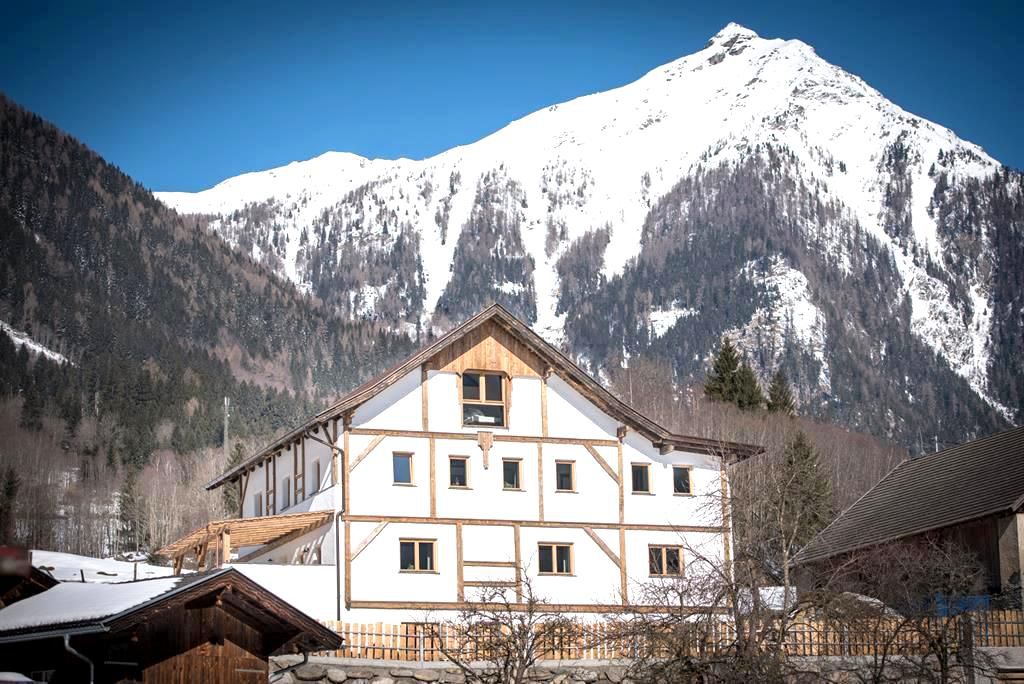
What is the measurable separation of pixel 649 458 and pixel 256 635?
3235 centimetres

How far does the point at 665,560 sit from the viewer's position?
57469mm

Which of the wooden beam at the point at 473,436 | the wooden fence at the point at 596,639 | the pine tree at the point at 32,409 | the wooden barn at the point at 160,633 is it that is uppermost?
the pine tree at the point at 32,409

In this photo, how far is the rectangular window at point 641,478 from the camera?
58.1m

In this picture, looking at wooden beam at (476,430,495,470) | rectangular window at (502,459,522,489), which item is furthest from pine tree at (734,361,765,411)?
wooden beam at (476,430,495,470)

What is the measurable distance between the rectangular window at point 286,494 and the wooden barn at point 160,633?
103 ft

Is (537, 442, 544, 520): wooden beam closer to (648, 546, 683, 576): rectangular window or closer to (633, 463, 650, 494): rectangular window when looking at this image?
(633, 463, 650, 494): rectangular window

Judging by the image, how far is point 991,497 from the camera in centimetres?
5375

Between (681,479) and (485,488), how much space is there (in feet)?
27.1

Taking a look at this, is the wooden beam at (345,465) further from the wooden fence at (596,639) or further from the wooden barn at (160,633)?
the wooden barn at (160,633)

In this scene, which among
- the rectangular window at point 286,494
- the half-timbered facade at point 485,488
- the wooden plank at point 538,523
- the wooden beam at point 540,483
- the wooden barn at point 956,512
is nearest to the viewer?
the wooden barn at point 956,512

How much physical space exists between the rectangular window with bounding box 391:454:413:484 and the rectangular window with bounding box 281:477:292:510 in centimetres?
667

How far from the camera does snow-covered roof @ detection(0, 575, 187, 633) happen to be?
26109 millimetres

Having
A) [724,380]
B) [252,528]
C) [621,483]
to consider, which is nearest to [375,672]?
[252,528]

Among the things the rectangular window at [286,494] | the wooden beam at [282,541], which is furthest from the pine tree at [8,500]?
the rectangular window at [286,494]
